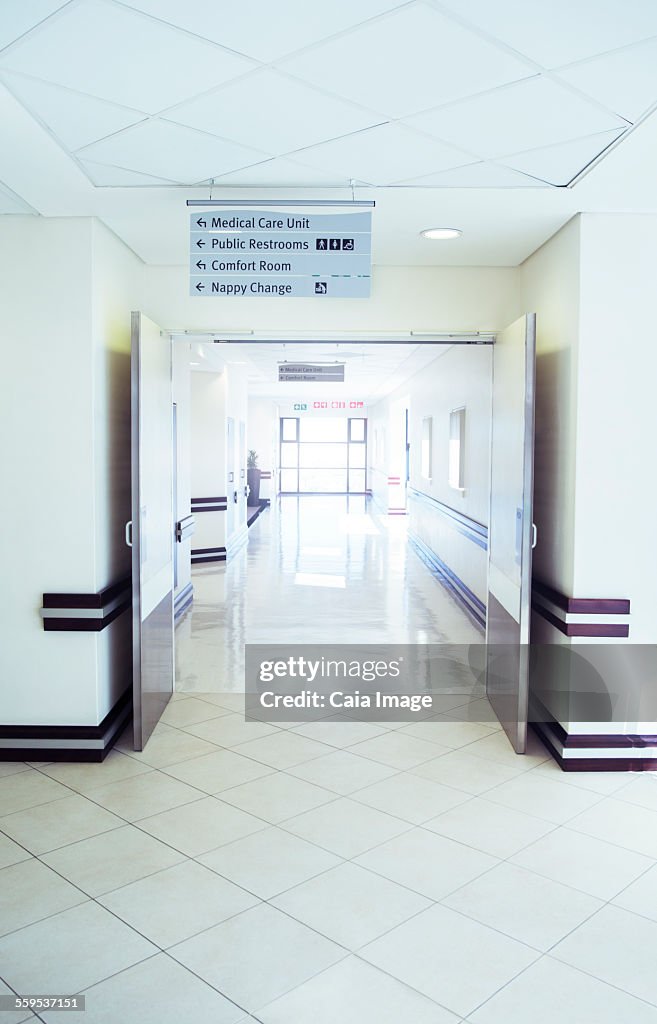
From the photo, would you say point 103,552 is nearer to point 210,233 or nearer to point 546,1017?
point 210,233

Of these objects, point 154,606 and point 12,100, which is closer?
point 12,100

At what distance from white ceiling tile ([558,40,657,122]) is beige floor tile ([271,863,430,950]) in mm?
2988

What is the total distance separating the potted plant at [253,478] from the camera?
22.1 m

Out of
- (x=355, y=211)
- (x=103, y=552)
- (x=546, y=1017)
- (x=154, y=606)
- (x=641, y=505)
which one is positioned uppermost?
(x=355, y=211)

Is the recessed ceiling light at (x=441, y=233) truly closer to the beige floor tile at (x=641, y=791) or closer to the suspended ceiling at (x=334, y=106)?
the suspended ceiling at (x=334, y=106)

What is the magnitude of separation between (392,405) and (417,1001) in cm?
1802

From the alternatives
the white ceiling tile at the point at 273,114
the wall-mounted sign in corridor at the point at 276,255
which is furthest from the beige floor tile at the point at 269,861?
the white ceiling tile at the point at 273,114

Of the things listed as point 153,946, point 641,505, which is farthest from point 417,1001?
point 641,505

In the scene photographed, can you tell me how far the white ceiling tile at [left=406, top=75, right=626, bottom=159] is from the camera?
9.56 feet

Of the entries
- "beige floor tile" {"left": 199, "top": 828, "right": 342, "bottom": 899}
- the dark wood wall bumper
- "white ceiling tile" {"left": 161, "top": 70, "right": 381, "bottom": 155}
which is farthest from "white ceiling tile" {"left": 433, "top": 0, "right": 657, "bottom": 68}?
the dark wood wall bumper

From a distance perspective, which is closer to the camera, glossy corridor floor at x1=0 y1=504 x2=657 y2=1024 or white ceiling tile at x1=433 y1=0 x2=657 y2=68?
white ceiling tile at x1=433 y1=0 x2=657 y2=68

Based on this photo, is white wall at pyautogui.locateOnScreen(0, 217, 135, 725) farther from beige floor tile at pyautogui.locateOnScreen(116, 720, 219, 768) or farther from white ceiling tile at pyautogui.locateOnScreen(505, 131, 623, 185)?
white ceiling tile at pyautogui.locateOnScreen(505, 131, 623, 185)

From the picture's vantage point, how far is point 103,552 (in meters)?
4.63

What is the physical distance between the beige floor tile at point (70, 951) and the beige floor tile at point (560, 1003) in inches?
45.5
